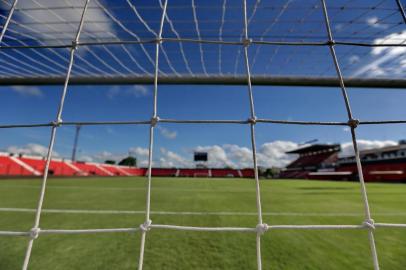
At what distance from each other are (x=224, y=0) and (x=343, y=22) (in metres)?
1.45

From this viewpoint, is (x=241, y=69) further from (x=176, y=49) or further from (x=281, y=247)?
(x=281, y=247)

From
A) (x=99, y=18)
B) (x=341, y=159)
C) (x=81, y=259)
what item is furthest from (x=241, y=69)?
(x=341, y=159)

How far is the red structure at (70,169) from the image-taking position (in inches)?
736

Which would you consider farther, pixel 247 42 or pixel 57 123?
pixel 247 42

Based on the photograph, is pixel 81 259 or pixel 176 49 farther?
pixel 176 49

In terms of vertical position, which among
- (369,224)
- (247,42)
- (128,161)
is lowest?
(369,224)

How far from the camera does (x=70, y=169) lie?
26219 millimetres

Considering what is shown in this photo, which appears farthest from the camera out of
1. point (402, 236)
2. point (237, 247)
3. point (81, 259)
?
point (402, 236)

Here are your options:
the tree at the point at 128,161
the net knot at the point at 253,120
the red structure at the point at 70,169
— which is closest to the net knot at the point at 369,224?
the net knot at the point at 253,120

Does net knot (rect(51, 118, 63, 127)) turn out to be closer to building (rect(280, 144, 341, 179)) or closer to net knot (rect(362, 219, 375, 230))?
net knot (rect(362, 219, 375, 230))

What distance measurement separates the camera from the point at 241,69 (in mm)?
3094

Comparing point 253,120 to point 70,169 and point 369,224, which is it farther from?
point 70,169

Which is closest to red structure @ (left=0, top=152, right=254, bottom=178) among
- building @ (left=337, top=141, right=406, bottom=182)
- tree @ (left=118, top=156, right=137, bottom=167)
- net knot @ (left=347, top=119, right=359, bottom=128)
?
net knot @ (left=347, top=119, right=359, bottom=128)

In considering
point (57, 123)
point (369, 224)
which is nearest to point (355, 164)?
point (369, 224)
